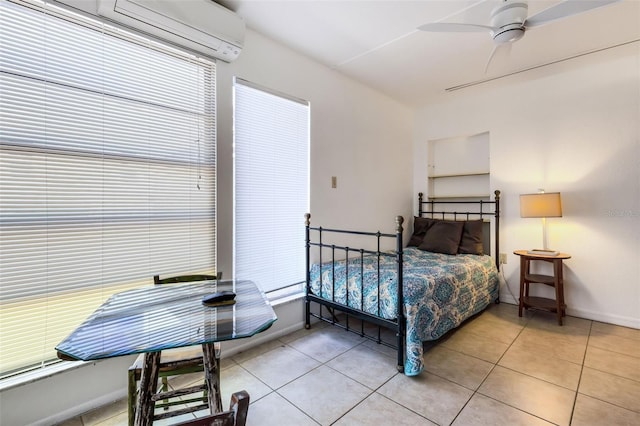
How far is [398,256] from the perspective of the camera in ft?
6.31

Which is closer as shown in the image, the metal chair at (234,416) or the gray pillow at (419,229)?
the metal chair at (234,416)

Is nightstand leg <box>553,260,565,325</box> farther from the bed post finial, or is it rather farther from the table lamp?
the bed post finial

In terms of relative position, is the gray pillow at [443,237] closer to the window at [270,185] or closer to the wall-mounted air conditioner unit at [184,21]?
the window at [270,185]

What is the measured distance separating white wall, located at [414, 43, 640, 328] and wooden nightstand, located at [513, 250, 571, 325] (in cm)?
29

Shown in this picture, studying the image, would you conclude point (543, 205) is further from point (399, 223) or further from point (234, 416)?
point (234, 416)

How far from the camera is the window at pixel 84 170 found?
145 cm

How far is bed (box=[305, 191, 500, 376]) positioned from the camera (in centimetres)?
197

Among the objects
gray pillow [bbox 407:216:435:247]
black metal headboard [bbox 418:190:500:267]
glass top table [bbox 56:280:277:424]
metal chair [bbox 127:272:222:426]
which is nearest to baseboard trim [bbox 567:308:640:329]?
black metal headboard [bbox 418:190:500:267]

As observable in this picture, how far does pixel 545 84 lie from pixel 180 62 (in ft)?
11.7

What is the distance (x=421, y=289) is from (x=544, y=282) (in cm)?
165

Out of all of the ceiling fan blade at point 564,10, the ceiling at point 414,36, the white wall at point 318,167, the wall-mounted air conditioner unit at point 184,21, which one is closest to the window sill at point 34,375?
the white wall at point 318,167

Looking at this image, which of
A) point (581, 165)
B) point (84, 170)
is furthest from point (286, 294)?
point (581, 165)

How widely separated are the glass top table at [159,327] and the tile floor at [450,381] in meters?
0.62

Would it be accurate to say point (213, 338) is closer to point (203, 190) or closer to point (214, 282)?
point (214, 282)
